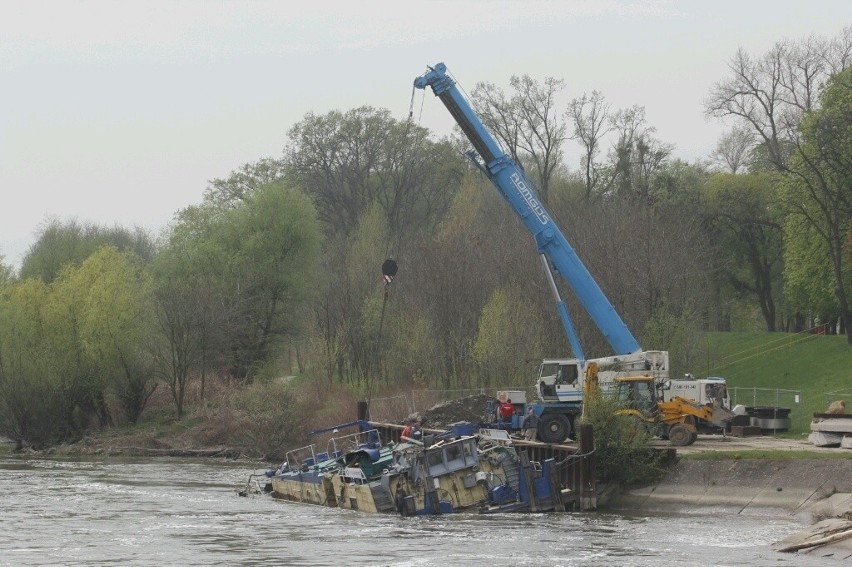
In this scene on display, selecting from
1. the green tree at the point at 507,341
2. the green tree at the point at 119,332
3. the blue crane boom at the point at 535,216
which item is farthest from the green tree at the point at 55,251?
the blue crane boom at the point at 535,216

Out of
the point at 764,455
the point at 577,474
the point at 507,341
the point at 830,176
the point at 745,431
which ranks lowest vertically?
the point at 577,474

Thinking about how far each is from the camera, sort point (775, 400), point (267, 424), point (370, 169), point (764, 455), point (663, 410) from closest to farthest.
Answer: point (764, 455) → point (663, 410) → point (775, 400) → point (267, 424) → point (370, 169)

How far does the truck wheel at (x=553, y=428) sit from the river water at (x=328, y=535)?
6.07 meters

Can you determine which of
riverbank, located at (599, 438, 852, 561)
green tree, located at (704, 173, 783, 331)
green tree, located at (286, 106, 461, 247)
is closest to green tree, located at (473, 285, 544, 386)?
riverbank, located at (599, 438, 852, 561)

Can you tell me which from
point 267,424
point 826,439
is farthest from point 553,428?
point 267,424

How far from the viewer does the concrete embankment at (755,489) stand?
41219mm

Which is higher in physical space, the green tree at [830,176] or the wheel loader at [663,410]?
the green tree at [830,176]

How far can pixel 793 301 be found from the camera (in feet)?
292

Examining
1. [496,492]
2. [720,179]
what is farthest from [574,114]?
[496,492]

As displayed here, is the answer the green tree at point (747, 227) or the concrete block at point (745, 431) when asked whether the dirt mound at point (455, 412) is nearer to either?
the concrete block at point (745, 431)

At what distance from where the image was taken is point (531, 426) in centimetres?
5012

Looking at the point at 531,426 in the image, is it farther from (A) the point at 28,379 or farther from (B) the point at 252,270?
(B) the point at 252,270

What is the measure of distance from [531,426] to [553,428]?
2.67 feet

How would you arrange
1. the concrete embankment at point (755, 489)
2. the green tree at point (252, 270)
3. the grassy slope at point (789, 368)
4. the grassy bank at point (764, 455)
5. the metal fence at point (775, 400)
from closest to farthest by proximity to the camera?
the concrete embankment at point (755, 489)
the grassy bank at point (764, 455)
the metal fence at point (775, 400)
the grassy slope at point (789, 368)
the green tree at point (252, 270)
